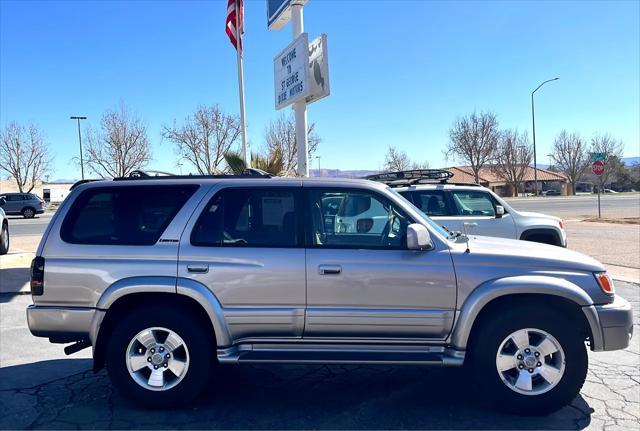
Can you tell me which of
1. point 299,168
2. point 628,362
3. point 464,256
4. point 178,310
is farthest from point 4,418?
point 299,168

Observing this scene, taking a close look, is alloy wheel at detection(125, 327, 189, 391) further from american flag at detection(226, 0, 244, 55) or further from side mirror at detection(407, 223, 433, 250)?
american flag at detection(226, 0, 244, 55)

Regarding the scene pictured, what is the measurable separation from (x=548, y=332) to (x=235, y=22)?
10030 millimetres

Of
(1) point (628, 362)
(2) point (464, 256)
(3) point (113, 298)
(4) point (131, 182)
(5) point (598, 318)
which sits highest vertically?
(4) point (131, 182)

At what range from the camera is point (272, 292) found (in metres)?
3.69

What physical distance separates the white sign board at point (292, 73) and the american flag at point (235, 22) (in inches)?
40.1

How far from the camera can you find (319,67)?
9.45 meters

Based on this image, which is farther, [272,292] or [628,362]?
[628,362]

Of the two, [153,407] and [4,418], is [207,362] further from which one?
[4,418]

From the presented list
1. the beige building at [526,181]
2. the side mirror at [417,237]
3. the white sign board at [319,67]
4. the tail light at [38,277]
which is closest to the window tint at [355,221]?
the side mirror at [417,237]

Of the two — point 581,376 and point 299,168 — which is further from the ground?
point 299,168

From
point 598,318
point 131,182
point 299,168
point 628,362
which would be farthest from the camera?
point 299,168

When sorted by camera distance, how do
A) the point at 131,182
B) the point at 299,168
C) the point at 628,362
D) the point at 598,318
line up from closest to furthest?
1. the point at 598,318
2. the point at 131,182
3. the point at 628,362
4. the point at 299,168

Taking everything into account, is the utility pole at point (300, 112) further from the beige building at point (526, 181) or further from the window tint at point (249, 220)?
the beige building at point (526, 181)

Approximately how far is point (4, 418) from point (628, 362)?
5.65 metres
